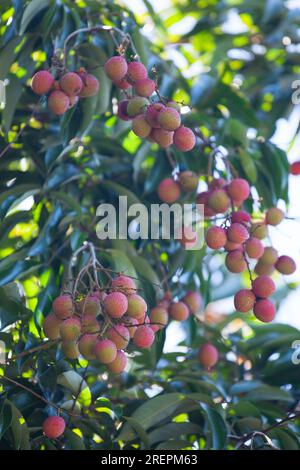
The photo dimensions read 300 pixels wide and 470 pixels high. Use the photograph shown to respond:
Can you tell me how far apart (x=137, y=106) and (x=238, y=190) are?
0.76 ft

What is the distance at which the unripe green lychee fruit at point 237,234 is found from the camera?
122 centimetres

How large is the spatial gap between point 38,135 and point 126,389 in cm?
47

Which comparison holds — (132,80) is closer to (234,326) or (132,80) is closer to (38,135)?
(38,135)

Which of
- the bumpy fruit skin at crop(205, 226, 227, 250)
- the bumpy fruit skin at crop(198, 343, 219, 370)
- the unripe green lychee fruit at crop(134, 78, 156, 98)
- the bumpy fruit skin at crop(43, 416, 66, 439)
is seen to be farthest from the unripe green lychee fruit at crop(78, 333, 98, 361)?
the bumpy fruit skin at crop(198, 343, 219, 370)

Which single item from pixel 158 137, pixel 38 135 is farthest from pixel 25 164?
pixel 158 137

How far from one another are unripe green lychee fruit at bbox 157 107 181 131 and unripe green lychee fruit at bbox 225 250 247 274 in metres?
0.22

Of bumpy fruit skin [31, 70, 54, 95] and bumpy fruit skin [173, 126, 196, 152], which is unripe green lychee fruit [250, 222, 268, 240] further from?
bumpy fruit skin [31, 70, 54, 95]

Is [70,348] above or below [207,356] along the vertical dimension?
above

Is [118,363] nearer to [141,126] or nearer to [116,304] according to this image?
[116,304]

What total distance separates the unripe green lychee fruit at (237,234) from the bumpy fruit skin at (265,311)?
95 mm

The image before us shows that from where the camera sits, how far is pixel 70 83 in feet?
4.03

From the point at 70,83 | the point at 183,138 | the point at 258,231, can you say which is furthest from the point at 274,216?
the point at 70,83

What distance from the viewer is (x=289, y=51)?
2.08 meters

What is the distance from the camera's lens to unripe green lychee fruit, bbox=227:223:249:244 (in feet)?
4.01
